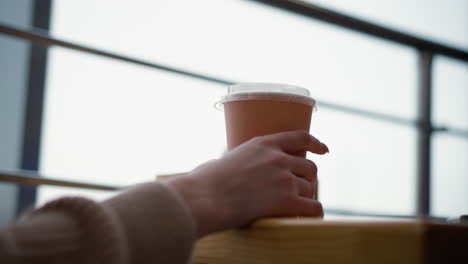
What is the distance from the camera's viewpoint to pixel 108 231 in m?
0.33

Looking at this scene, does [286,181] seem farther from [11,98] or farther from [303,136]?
[11,98]

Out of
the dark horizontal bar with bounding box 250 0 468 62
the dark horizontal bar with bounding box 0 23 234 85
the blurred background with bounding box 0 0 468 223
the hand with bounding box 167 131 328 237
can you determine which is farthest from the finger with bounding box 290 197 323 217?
the dark horizontal bar with bounding box 250 0 468 62

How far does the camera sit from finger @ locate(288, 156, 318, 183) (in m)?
0.48

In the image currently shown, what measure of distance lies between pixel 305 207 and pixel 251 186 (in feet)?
0.24

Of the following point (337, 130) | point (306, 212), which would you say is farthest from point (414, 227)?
point (337, 130)

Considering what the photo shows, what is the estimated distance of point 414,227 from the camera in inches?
12.4

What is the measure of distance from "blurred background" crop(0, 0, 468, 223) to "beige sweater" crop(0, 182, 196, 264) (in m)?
0.54

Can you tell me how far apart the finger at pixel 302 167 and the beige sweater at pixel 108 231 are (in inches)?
5.5

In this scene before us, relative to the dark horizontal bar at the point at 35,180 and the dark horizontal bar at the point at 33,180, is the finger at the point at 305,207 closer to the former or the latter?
the dark horizontal bar at the point at 35,180

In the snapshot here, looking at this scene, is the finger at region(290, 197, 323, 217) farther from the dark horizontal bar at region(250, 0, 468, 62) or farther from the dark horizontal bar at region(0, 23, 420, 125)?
the dark horizontal bar at region(250, 0, 468, 62)

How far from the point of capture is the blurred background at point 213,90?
1163mm

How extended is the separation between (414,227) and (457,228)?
37 millimetres

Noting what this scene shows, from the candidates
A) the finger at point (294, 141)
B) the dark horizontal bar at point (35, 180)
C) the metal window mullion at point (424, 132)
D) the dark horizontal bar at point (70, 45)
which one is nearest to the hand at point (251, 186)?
the finger at point (294, 141)

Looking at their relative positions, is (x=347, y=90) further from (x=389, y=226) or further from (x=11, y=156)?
(x=389, y=226)
